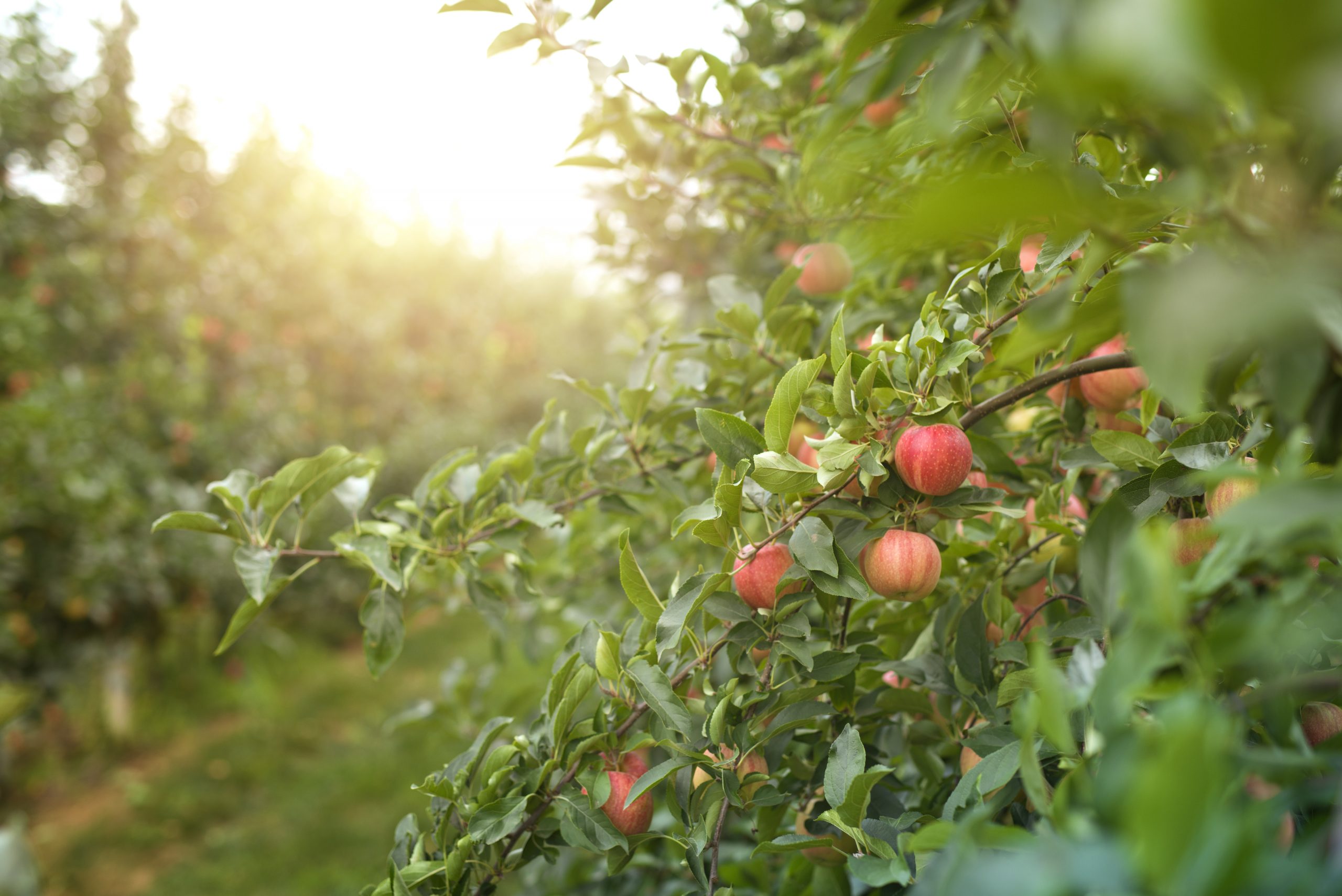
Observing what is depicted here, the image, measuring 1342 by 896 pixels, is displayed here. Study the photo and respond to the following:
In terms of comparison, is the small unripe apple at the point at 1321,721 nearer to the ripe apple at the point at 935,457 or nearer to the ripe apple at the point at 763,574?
the ripe apple at the point at 935,457

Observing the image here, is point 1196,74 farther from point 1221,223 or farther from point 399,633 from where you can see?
point 399,633

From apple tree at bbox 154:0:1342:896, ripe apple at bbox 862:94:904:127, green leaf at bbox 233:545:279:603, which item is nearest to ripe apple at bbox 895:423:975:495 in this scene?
apple tree at bbox 154:0:1342:896

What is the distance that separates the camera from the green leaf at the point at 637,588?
→ 0.73 metres

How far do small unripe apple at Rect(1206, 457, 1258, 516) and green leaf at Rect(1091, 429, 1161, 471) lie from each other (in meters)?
0.05

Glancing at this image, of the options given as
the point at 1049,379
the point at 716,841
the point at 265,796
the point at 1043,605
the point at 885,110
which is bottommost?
the point at 265,796

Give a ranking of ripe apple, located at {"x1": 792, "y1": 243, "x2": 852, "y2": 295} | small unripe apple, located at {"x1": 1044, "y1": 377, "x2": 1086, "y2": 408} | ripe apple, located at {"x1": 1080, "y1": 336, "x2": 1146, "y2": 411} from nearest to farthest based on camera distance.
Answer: ripe apple, located at {"x1": 1080, "y1": 336, "x2": 1146, "y2": 411}
small unripe apple, located at {"x1": 1044, "y1": 377, "x2": 1086, "y2": 408}
ripe apple, located at {"x1": 792, "y1": 243, "x2": 852, "y2": 295}

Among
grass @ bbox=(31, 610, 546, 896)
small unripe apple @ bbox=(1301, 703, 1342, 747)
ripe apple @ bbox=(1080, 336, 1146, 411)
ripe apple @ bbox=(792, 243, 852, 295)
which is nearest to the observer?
small unripe apple @ bbox=(1301, 703, 1342, 747)

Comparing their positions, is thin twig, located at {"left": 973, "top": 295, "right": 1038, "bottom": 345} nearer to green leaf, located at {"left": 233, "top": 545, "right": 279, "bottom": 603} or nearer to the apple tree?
the apple tree

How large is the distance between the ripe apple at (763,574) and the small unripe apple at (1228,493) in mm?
363

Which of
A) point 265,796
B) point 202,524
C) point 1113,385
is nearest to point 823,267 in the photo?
point 1113,385

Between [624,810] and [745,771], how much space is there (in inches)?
5.3

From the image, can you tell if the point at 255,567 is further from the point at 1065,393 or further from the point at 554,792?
the point at 1065,393

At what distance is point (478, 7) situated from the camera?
2.79 ft

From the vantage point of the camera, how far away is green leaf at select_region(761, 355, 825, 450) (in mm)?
652
